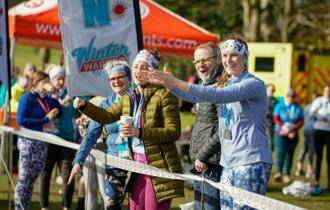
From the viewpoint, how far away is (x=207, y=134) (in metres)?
7.67

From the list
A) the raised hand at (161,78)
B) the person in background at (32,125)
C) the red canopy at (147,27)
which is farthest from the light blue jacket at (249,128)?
the red canopy at (147,27)

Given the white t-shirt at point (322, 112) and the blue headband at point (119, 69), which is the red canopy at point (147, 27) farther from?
the blue headband at point (119, 69)

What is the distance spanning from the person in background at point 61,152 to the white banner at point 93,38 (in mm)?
1966

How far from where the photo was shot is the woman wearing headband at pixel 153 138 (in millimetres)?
7133

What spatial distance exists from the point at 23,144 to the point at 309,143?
330 inches

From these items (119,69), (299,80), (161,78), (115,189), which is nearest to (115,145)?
(115,189)

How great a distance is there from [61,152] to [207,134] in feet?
11.5

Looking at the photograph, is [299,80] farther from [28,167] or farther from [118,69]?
[118,69]

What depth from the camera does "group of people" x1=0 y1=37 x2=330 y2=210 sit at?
636 cm

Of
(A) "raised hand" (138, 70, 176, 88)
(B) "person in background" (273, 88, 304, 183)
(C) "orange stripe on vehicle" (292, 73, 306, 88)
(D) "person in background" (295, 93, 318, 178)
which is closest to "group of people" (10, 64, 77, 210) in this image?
(A) "raised hand" (138, 70, 176, 88)

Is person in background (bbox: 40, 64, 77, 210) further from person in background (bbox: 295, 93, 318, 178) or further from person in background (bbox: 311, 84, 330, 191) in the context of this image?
person in background (bbox: 295, 93, 318, 178)

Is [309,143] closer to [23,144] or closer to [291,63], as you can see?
[23,144]

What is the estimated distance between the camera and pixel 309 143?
1720 centimetres

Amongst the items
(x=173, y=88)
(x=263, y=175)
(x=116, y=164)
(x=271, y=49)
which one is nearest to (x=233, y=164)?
(x=263, y=175)
